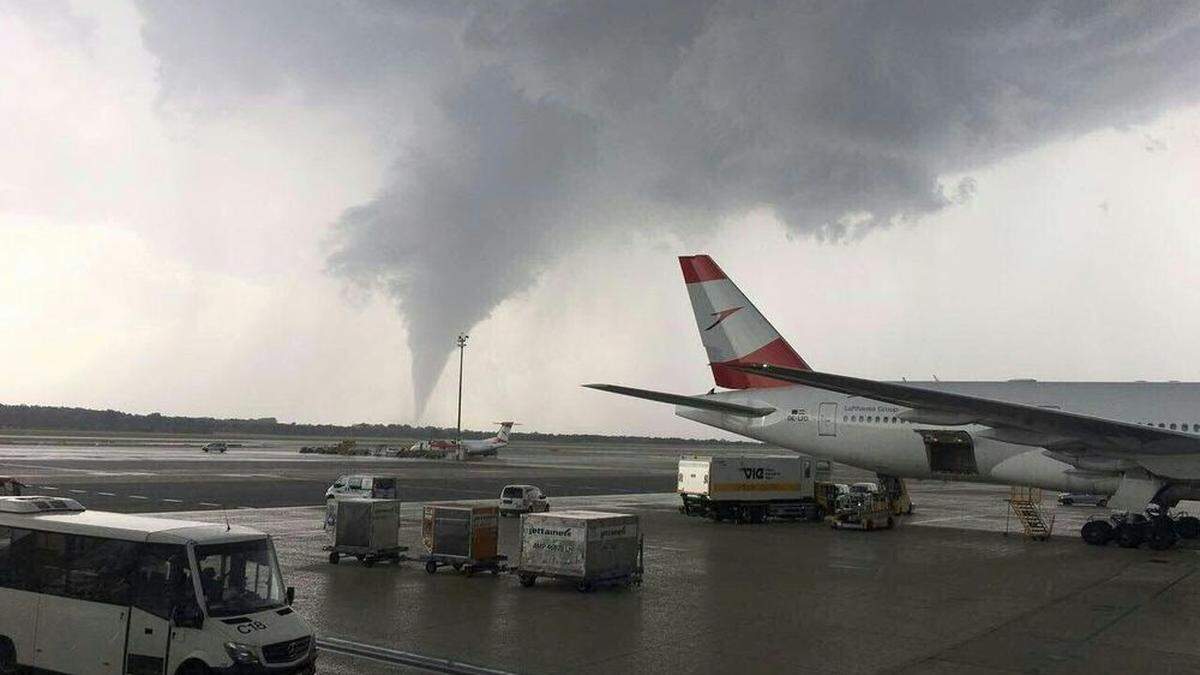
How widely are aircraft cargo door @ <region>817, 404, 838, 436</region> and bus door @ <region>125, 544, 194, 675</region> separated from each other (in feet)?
100

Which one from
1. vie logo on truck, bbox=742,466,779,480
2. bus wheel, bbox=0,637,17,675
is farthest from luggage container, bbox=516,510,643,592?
vie logo on truck, bbox=742,466,779,480

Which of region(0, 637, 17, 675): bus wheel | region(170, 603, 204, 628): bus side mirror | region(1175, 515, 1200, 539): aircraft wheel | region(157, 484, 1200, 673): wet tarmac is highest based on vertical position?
region(170, 603, 204, 628): bus side mirror

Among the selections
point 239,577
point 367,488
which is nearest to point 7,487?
point 367,488

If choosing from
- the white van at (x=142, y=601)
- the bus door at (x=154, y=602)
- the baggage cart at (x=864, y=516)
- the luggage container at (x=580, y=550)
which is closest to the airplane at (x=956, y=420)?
the baggage cart at (x=864, y=516)

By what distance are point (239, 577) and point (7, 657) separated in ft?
10.3

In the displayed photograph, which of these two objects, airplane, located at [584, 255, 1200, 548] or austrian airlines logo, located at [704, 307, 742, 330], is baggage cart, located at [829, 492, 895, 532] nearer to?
airplane, located at [584, 255, 1200, 548]

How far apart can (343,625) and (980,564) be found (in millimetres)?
18133

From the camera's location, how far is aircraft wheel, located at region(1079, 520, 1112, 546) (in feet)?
103

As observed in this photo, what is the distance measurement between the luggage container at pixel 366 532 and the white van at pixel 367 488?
38.6 feet

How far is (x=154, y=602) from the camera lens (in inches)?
433

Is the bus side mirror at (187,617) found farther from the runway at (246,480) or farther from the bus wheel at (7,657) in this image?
the runway at (246,480)

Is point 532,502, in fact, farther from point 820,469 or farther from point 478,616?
point 478,616

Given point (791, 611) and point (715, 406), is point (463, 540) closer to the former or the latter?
point (791, 611)

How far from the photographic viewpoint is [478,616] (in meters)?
17.0
